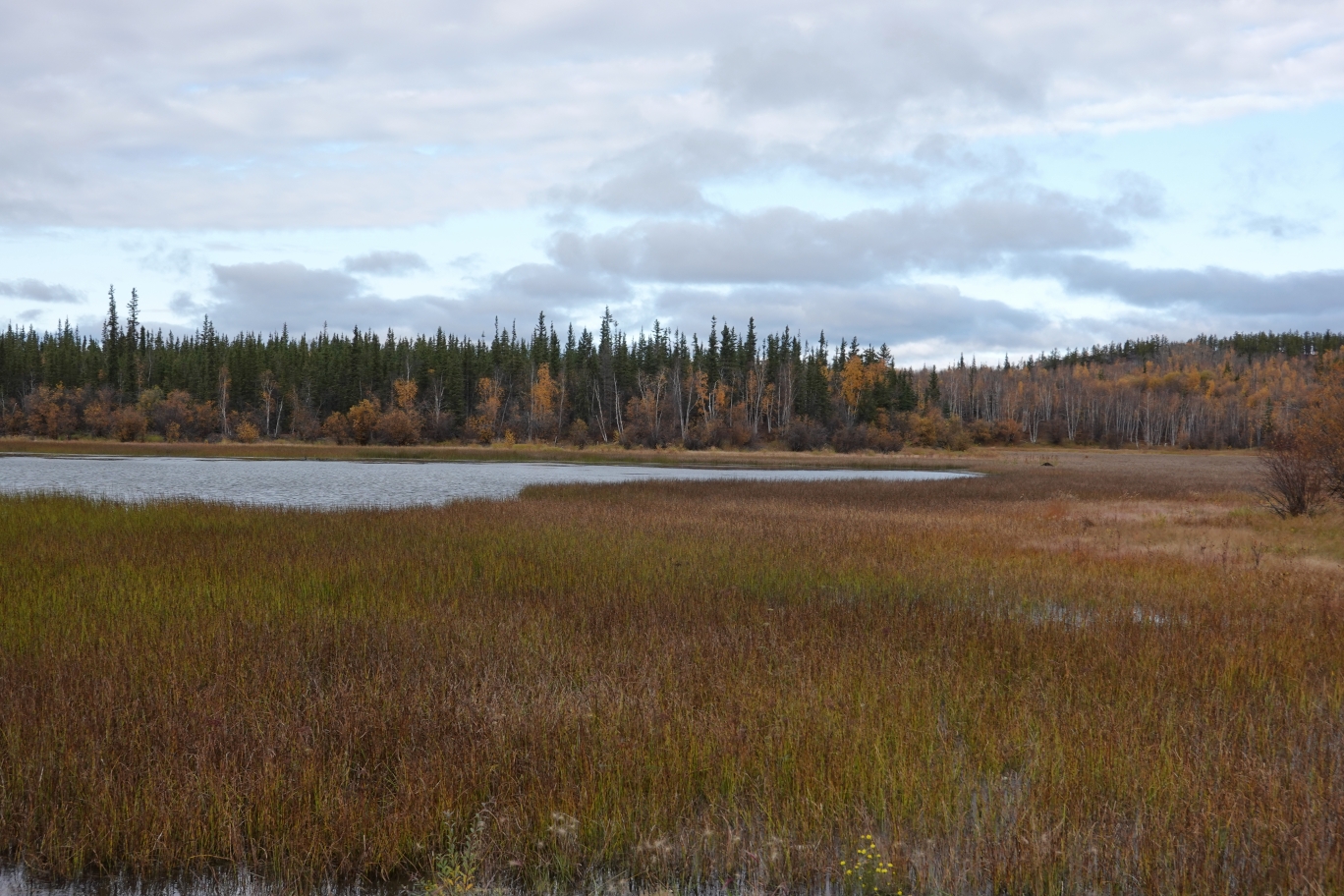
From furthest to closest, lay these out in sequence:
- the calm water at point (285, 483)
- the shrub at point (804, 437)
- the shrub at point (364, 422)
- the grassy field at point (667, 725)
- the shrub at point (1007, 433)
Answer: the shrub at point (1007, 433), the shrub at point (364, 422), the shrub at point (804, 437), the calm water at point (285, 483), the grassy field at point (667, 725)

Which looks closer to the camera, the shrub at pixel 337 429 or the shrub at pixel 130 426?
the shrub at pixel 130 426

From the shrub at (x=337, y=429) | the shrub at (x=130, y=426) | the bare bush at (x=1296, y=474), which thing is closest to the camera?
the bare bush at (x=1296, y=474)

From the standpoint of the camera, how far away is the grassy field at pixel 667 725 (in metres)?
5.00

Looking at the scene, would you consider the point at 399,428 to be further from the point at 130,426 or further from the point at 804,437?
the point at 804,437

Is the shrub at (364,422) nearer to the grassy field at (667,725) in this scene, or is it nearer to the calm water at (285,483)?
the calm water at (285,483)

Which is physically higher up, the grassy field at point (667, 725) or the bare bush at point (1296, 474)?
the bare bush at point (1296, 474)

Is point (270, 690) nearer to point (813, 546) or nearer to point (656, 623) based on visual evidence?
point (656, 623)

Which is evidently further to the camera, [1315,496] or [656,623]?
[1315,496]

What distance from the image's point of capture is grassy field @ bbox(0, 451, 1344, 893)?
500 centimetres

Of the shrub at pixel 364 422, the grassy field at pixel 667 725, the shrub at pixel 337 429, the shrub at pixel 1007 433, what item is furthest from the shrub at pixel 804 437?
the grassy field at pixel 667 725

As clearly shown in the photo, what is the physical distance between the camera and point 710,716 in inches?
269

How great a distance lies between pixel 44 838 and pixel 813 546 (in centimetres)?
1433

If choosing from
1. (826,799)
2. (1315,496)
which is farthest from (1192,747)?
(1315,496)

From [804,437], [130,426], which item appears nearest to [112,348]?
[130,426]
